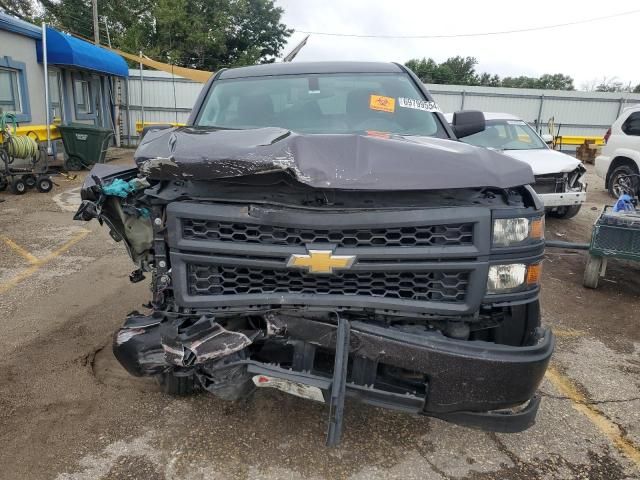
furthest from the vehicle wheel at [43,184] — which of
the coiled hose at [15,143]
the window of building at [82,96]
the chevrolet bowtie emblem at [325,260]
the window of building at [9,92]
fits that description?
the chevrolet bowtie emblem at [325,260]

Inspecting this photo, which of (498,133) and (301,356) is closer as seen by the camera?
(301,356)

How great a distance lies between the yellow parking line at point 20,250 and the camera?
6023 millimetres

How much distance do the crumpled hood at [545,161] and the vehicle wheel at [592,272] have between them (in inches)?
78.8

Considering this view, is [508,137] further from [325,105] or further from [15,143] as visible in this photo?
[15,143]

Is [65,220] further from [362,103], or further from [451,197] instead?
[451,197]

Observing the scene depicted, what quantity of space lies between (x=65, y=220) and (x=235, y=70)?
5.02 meters

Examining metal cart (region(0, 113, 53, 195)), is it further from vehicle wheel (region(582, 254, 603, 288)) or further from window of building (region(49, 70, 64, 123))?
vehicle wheel (region(582, 254, 603, 288))

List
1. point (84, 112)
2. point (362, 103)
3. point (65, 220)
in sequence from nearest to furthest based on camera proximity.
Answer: point (362, 103), point (65, 220), point (84, 112)

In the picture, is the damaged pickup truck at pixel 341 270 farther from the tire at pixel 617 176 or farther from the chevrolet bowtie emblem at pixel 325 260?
the tire at pixel 617 176

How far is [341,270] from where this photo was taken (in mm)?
2328

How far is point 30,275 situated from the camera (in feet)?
18.0

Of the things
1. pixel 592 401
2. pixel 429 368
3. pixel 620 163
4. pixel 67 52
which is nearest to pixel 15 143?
pixel 67 52

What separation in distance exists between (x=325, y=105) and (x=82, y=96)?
48.3ft

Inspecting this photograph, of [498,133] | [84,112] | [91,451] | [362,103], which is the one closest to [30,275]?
[91,451]
